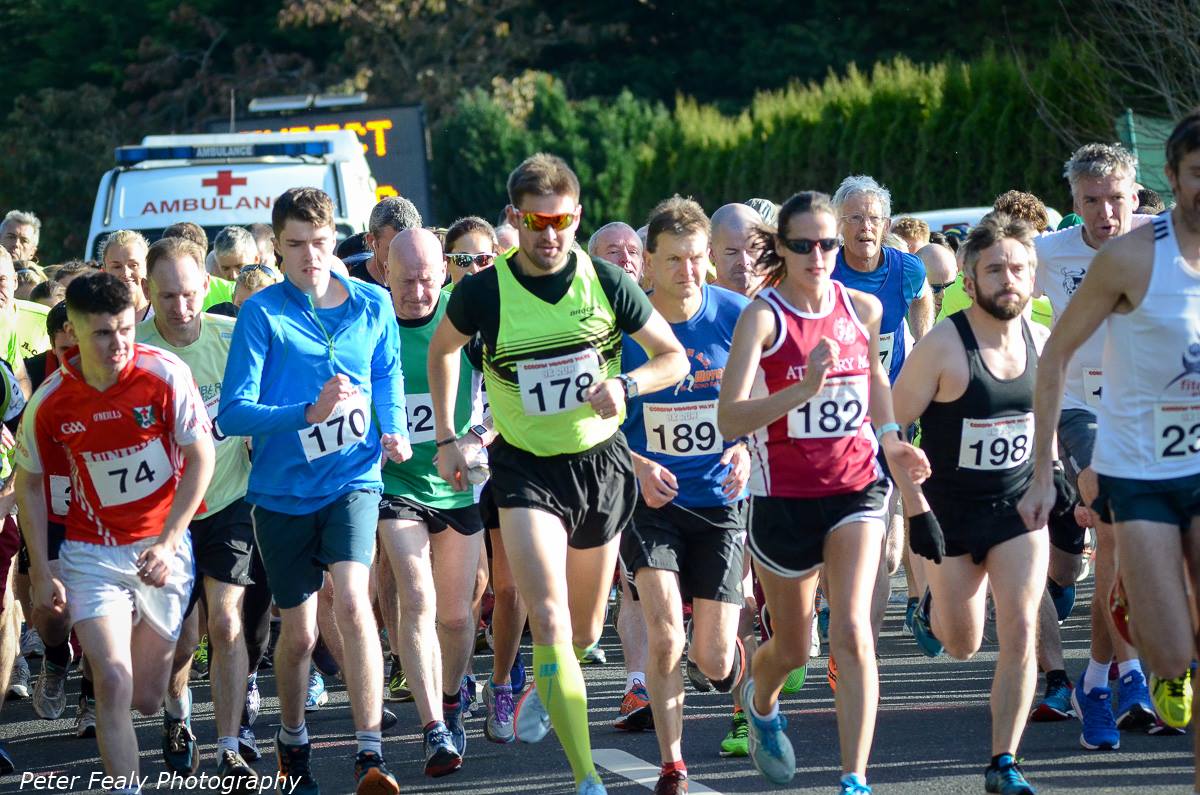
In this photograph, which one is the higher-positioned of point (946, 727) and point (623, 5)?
point (623, 5)

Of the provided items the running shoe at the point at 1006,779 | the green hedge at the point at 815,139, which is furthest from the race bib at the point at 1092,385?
the green hedge at the point at 815,139

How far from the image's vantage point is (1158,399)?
5895 millimetres

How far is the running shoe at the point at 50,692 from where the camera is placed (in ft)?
30.9

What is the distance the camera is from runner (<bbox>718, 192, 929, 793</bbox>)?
6340mm

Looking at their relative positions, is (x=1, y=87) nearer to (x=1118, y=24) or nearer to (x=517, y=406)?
(x=1118, y=24)

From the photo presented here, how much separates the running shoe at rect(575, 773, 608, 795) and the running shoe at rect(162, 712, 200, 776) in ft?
6.99

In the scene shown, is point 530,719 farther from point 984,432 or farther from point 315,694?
point 315,694

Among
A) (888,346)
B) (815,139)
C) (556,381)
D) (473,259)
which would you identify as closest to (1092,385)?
(888,346)

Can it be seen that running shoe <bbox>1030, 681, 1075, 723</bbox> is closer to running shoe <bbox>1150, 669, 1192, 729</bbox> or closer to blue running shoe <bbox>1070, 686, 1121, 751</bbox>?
blue running shoe <bbox>1070, 686, 1121, 751</bbox>

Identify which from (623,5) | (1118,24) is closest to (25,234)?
(1118,24)

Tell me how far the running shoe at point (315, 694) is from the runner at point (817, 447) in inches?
132

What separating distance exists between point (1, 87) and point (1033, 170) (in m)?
36.1

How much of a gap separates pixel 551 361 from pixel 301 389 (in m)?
1.00

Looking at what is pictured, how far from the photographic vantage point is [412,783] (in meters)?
7.44
